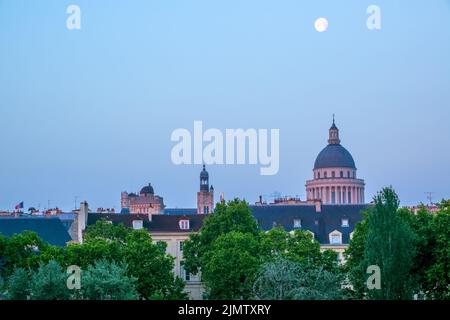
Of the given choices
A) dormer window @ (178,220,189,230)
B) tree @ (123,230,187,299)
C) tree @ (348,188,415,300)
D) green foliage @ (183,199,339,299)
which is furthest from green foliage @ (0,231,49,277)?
dormer window @ (178,220,189,230)

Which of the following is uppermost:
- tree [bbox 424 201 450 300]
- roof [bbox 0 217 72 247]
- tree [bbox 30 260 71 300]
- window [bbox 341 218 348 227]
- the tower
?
the tower

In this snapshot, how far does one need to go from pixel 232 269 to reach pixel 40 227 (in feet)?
83.6

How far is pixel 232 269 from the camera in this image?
159 feet

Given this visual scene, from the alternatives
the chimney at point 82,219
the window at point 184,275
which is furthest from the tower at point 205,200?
the chimney at point 82,219

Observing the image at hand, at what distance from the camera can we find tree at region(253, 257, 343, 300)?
34.9 m

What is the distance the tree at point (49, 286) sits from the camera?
32031 mm

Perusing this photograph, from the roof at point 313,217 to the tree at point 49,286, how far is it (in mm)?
40380

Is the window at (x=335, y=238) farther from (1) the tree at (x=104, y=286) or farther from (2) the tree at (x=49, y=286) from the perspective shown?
(2) the tree at (x=49, y=286)

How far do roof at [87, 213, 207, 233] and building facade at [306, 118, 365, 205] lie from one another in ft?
79.6

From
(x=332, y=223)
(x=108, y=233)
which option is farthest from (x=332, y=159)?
(x=108, y=233)

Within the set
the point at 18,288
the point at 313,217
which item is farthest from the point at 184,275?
the point at 18,288

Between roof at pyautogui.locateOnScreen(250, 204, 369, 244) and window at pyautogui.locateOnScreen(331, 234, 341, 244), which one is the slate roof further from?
window at pyautogui.locateOnScreen(331, 234, 341, 244)
